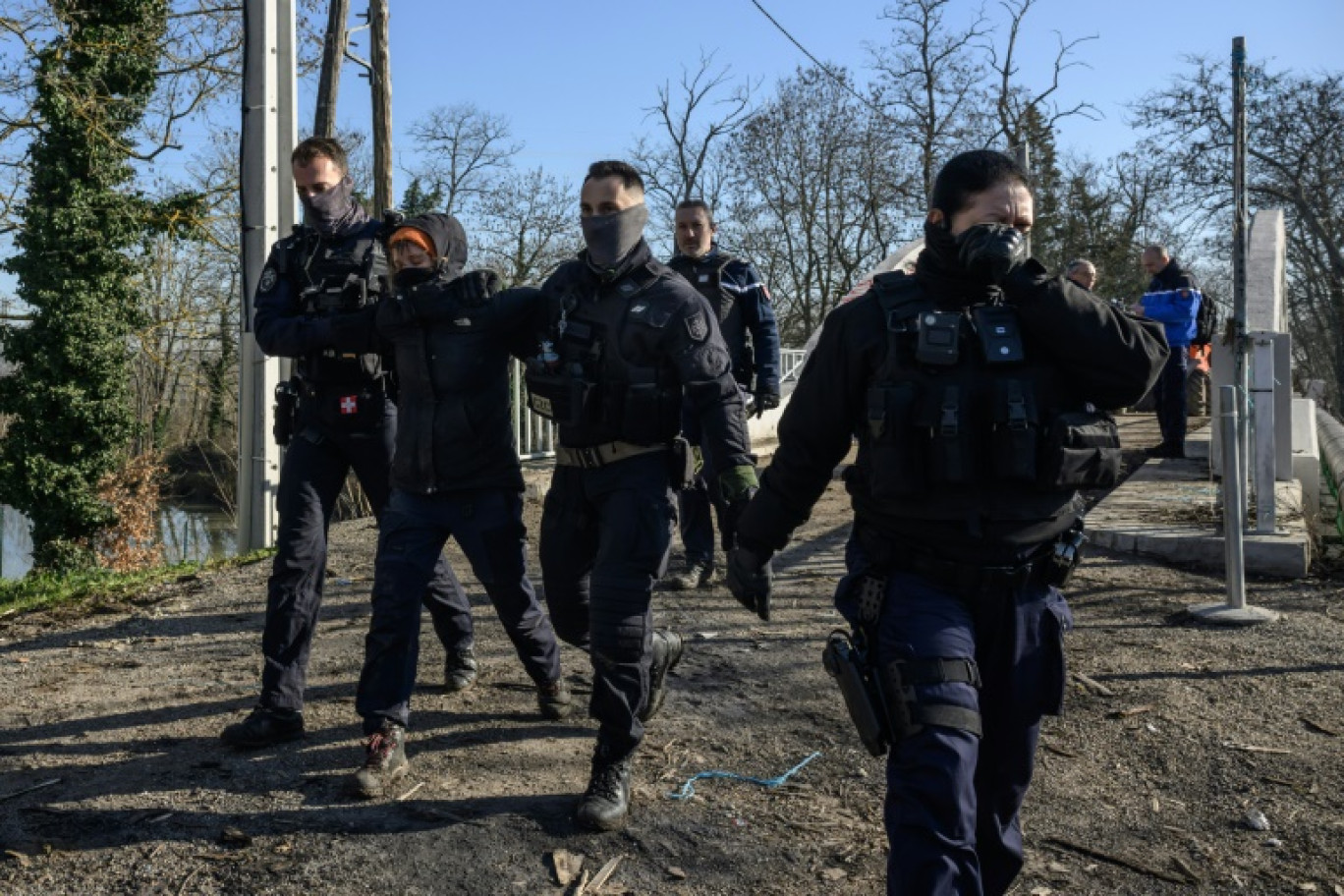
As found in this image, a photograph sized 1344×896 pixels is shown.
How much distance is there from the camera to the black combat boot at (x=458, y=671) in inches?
191

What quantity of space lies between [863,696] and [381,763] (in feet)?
6.18

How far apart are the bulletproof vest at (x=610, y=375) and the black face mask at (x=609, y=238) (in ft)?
0.26

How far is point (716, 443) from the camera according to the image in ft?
12.3

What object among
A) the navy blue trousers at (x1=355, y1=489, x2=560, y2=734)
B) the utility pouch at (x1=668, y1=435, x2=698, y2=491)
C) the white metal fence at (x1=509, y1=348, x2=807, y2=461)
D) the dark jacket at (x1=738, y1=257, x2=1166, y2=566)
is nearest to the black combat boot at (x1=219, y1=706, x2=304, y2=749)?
the navy blue trousers at (x1=355, y1=489, x2=560, y2=734)

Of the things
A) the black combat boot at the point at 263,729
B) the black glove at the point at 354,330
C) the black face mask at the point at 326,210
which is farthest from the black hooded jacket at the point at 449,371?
the black combat boot at the point at 263,729

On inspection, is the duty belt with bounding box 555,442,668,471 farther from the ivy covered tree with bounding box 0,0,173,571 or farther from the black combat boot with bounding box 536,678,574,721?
the ivy covered tree with bounding box 0,0,173,571

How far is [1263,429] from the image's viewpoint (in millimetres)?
7121

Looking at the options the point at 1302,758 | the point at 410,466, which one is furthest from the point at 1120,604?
the point at 410,466

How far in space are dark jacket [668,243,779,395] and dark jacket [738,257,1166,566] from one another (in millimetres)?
3740

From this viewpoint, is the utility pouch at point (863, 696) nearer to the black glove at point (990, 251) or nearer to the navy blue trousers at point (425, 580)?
the black glove at point (990, 251)

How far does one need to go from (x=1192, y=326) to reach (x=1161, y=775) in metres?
7.51

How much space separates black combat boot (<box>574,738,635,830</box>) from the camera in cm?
347

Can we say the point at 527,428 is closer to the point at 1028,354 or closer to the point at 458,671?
the point at 458,671

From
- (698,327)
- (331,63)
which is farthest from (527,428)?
(698,327)
